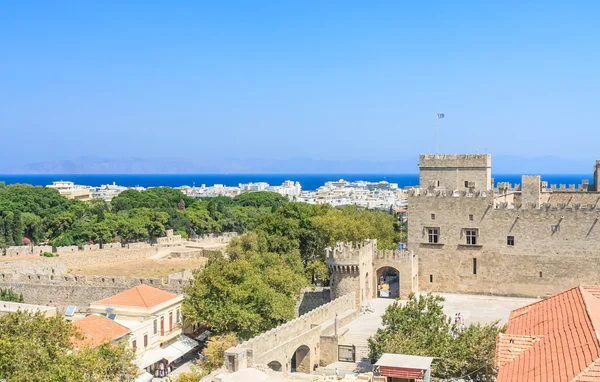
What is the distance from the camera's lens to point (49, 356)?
810 inches

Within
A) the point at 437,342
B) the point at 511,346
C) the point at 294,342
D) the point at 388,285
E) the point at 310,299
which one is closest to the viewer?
the point at 511,346

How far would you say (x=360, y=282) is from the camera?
120 ft

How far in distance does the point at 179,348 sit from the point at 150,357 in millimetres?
2050

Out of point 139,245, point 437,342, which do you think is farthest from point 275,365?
point 139,245

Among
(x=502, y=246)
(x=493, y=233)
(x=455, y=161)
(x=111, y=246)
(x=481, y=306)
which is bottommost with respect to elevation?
(x=481, y=306)

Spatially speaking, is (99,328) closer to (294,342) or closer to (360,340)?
(294,342)

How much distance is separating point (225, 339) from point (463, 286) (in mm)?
16823

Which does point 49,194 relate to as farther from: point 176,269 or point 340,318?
point 340,318

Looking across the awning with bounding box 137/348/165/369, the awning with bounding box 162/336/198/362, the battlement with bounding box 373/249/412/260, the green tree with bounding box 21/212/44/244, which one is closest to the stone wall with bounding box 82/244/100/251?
the green tree with bounding box 21/212/44/244

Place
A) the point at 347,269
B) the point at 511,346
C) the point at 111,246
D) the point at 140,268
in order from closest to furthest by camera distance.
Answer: the point at 511,346
the point at 347,269
the point at 140,268
the point at 111,246

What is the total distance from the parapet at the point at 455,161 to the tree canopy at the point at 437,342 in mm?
15454

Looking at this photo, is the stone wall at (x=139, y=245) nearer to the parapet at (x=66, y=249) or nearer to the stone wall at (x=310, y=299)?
the parapet at (x=66, y=249)

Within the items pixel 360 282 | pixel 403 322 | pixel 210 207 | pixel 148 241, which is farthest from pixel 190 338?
pixel 210 207

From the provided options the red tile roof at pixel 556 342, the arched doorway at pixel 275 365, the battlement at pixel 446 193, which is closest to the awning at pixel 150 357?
the arched doorway at pixel 275 365
